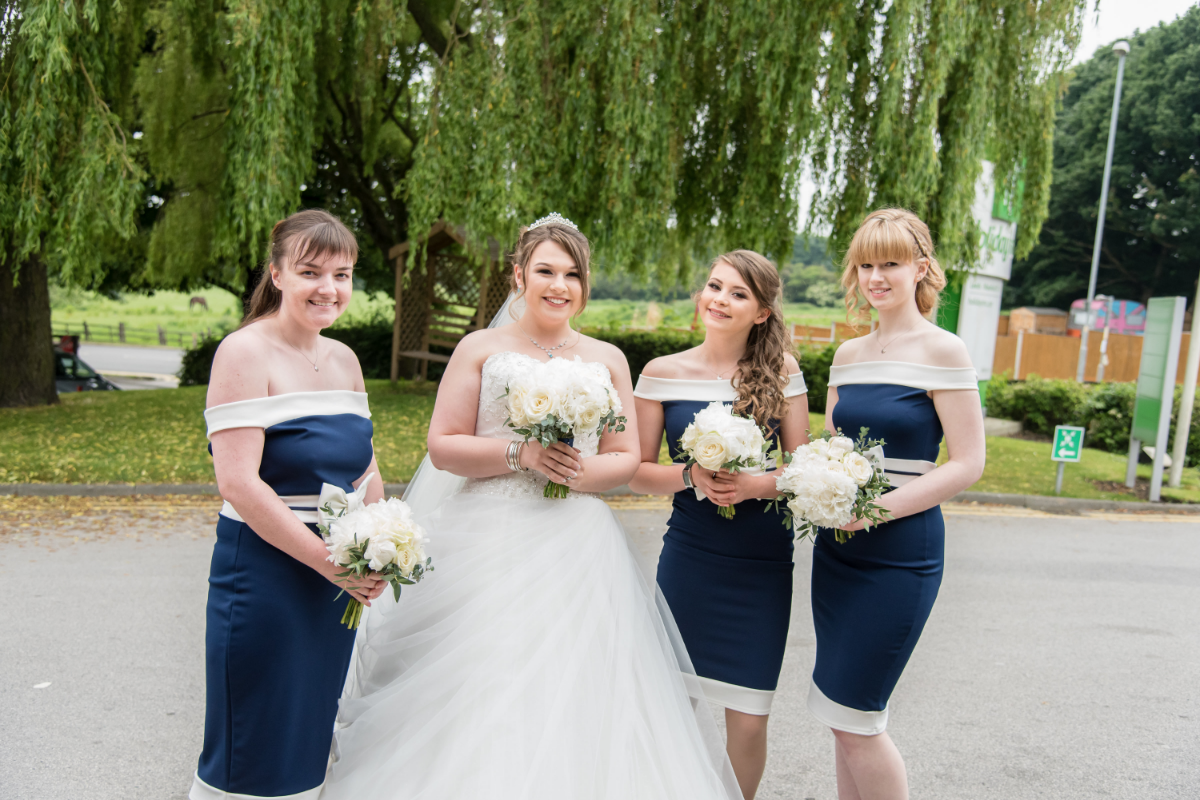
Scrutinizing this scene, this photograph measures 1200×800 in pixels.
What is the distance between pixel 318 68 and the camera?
1148 cm

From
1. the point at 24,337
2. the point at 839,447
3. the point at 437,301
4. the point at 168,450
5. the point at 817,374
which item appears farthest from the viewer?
the point at 437,301

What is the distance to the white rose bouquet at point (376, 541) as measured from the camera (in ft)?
6.91

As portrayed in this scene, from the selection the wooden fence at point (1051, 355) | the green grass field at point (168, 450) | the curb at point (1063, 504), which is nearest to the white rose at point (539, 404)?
the green grass field at point (168, 450)

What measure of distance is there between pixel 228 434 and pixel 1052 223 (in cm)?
4506

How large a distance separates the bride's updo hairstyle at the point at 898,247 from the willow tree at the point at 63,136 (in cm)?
795

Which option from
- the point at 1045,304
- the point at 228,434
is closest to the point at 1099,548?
the point at 228,434

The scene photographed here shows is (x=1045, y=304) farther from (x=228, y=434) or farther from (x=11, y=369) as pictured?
(x=228, y=434)

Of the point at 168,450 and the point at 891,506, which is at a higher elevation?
the point at 891,506

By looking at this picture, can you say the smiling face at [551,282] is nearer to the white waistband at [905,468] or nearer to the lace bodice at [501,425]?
the lace bodice at [501,425]

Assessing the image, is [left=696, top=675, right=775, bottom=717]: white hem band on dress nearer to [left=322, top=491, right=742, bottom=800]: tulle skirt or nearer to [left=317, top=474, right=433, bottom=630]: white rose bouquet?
[left=322, top=491, right=742, bottom=800]: tulle skirt

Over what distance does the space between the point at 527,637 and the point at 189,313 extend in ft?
206

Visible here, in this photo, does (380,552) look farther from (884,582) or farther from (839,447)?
(884,582)

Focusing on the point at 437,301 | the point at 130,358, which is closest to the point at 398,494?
the point at 437,301

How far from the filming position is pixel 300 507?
2252 mm
